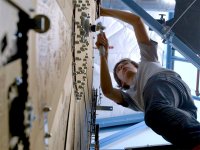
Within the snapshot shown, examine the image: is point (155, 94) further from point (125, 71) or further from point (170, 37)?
point (170, 37)

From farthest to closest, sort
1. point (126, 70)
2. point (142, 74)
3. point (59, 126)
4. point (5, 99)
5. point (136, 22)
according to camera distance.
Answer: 1. point (126, 70)
2. point (136, 22)
3. point (142, 74)
4. point (59, 126)
5. point (5, 99)

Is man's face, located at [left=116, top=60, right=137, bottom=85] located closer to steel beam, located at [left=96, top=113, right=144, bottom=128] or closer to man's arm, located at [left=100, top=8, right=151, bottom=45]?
man's arm, located at [left=100, top=8, right=151, bottom=45]

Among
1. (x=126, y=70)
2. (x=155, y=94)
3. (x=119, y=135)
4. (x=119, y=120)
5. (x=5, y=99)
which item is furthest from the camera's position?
(x=119, y=120)

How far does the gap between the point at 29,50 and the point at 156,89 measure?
1.27 meters

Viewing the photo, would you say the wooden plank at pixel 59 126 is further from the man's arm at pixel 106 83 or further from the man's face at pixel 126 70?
the man's face at pixel 126 70

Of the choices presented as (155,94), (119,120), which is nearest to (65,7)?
(155,94)

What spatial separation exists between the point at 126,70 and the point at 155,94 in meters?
0.66

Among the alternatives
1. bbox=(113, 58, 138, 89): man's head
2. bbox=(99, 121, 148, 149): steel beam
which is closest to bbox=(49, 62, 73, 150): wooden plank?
bbox=(113, 58, 138, 89): man's head

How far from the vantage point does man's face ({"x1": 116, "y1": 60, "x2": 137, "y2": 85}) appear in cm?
208

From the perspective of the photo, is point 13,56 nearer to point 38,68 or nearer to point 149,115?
point 38,68

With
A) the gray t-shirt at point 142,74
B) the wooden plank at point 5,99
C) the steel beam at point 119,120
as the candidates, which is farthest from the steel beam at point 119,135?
the wooden plank at point 5,99

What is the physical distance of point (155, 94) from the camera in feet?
4.73

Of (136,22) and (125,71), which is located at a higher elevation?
(136,22)

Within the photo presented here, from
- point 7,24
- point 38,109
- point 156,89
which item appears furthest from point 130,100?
point 7,24
